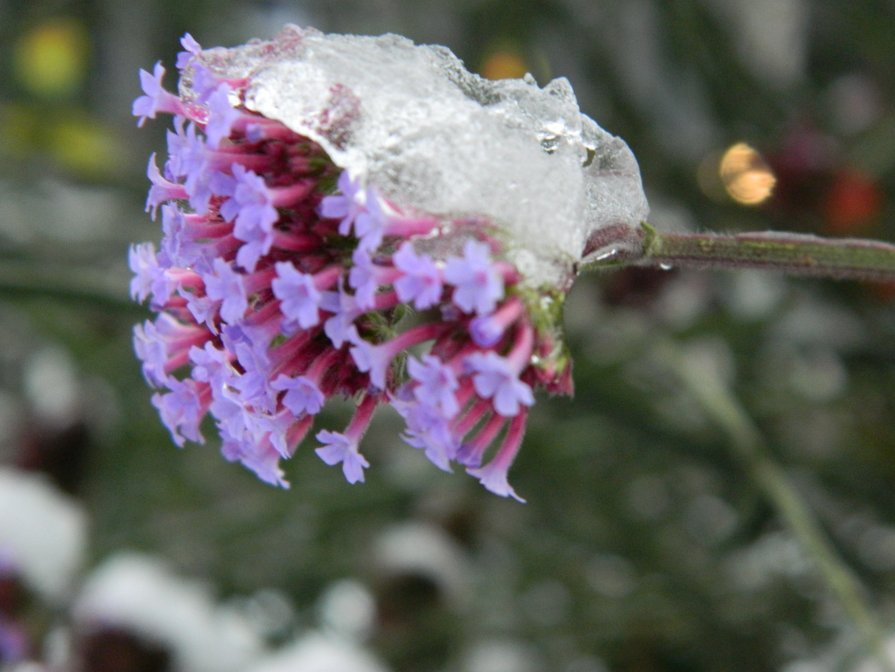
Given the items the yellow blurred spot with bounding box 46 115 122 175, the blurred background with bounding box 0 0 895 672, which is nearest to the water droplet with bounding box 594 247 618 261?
the blurred background with bounding box 0 0 895 672

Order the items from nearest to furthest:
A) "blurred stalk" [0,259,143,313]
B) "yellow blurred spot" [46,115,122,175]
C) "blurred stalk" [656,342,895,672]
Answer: "blurred stalk" [656,342,895,672] < "blurred stalk" [0,259,143,313] < "yellow blurred spot" [46,115,122,175]

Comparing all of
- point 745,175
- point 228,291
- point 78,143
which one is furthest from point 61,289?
point 78,143

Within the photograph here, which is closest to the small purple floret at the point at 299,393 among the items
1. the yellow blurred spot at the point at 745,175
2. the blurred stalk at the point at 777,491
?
the blurred stalk at the point at 777,491

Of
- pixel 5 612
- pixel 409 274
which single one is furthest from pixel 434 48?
pixel 5 612

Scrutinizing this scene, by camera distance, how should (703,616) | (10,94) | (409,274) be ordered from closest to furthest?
(409,274)
(703,616)
(10,94)

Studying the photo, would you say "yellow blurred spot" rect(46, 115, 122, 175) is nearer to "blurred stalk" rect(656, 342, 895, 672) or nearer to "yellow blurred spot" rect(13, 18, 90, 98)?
"yellow blurred spot" rect(13, 18, 90, 98)

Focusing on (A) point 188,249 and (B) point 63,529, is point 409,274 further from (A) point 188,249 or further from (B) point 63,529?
(B) point 63,529

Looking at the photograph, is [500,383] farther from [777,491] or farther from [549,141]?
[777,491]
